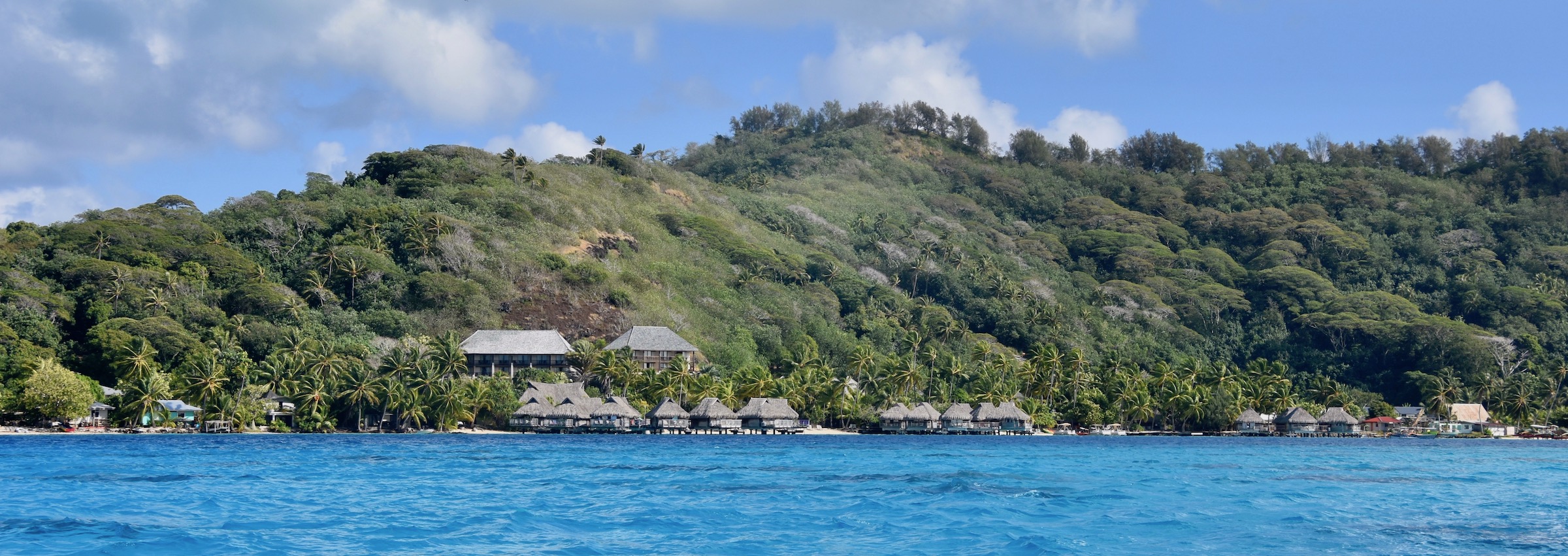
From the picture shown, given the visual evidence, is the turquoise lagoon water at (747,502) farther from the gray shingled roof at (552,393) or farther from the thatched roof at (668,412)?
the gray shingled roof at (552,393)

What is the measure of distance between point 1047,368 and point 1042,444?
25728mm

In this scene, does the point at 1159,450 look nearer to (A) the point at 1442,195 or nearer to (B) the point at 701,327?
(B) the point at 701,327

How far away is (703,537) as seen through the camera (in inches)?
1162

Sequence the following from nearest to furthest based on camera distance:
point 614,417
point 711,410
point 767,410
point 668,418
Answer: point 668,418 < point 711,410 < point 614,417 < point 767,410

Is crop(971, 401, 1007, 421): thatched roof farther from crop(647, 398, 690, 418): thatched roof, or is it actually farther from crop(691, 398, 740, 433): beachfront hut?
crop(647, 398, 690, 418): thatched roof

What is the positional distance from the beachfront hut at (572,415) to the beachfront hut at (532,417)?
0.23 m

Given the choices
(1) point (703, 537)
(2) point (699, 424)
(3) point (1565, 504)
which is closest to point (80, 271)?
(2) point (699, 424)

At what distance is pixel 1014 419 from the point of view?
99.8m

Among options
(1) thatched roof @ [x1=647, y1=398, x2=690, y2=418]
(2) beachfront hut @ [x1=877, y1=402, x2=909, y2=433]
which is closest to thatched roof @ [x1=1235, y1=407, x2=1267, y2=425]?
(2) beachfront hut @ [x1=877, y1=402, x2=909, y2=433]

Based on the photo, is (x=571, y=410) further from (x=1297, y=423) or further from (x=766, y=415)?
(x=1297, y=423)

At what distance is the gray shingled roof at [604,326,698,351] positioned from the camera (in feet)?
341

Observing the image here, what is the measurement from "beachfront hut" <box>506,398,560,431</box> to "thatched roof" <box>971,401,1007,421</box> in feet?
107

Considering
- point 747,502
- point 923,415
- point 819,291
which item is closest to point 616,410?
point 923,415

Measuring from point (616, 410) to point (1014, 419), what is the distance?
102ft
